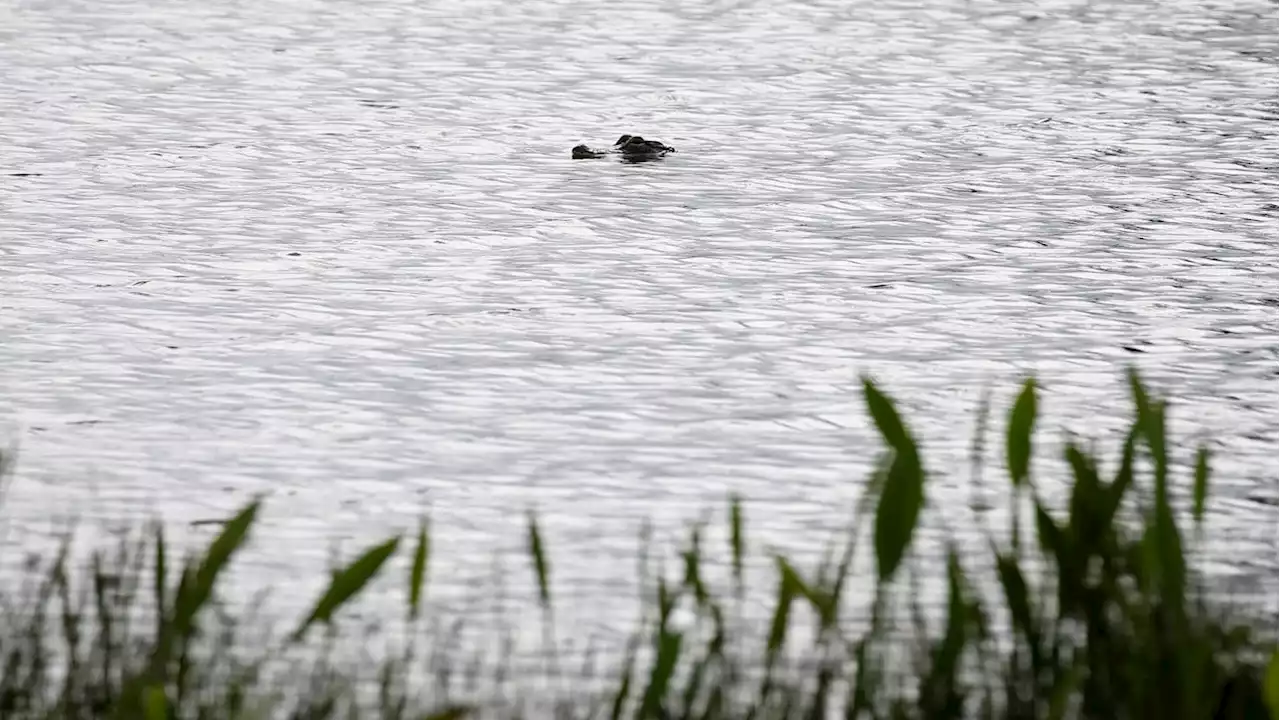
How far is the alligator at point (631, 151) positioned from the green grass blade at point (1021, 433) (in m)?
7.89

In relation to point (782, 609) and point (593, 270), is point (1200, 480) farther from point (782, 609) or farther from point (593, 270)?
point (593, 270)

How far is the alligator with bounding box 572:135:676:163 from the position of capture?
10672 millimetres

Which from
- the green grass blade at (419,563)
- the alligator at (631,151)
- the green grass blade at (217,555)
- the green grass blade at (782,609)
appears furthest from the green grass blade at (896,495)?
the alligator at (631,151)

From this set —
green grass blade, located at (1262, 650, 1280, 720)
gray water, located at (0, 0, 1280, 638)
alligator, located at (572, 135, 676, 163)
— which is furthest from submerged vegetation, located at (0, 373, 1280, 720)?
alligator, located at (572, 135, 676, 163)

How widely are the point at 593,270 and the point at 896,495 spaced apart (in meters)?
5.89

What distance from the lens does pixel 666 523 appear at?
5.43 metres

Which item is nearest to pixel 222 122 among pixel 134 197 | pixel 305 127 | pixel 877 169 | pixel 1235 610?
pixel 305 127

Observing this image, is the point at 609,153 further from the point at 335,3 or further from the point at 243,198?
the point at 335,3

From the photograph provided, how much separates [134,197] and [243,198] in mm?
532

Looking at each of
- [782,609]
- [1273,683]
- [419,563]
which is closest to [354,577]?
[419,563]

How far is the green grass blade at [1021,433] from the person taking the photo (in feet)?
9.26

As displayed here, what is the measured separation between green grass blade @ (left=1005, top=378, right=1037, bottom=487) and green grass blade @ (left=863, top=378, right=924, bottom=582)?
9.5 inches

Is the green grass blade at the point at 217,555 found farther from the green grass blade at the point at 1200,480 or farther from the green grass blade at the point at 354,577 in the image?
the green grass blade at the point at 1200,480

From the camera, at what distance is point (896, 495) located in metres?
2.62
